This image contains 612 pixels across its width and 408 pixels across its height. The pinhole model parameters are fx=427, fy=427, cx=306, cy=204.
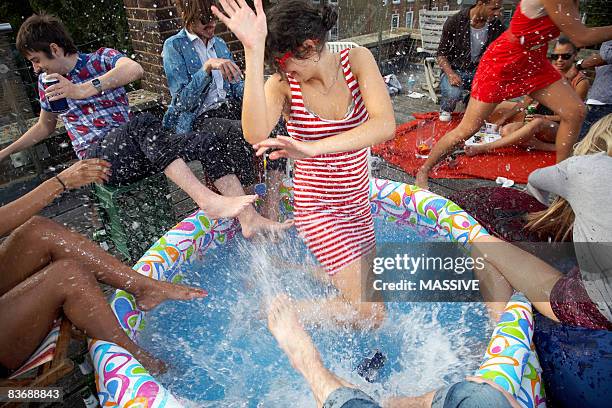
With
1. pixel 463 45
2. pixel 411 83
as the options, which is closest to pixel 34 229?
pixel 463 45

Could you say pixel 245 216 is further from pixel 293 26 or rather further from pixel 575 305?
pixel 575 305

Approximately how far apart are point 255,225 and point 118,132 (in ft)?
3.51

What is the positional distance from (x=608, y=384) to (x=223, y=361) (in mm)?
1806

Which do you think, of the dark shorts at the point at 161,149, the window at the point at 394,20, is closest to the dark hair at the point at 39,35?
the dark shorts at the point at 161,149

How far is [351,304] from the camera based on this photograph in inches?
94.8

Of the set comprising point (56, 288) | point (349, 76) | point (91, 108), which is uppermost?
point (349, 76)

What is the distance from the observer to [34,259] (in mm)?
2111

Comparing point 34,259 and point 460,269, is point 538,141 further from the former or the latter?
point 34,259

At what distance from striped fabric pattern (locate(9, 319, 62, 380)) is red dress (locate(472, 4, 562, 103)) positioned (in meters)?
3.25

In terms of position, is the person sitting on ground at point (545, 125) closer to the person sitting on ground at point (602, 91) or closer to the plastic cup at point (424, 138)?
the person sitting on ground at point (602, 91)

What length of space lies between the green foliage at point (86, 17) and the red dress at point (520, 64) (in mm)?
5543

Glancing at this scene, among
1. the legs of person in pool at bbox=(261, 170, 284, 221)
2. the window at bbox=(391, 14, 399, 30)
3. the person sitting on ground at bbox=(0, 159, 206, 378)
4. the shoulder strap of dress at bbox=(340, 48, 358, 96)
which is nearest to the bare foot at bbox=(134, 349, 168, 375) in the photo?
the person sitting on ground at bbox=(0, 159, 206, 378)

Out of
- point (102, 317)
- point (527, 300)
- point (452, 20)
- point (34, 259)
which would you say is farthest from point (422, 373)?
point (452, 20)

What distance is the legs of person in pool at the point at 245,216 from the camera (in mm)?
2889
